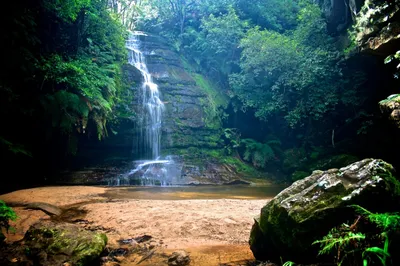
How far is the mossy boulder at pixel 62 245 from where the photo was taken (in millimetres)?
3131

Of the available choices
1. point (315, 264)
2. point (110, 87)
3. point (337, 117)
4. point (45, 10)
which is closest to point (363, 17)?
point (337, 117)

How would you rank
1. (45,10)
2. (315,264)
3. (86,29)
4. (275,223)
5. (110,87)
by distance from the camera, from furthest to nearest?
(86,29) < (110,87) < (45,10) < (275,223) < (315,264)

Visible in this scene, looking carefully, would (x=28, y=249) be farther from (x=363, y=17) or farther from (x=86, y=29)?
(x=86, y=29)

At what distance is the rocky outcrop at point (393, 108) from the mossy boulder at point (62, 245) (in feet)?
20.6

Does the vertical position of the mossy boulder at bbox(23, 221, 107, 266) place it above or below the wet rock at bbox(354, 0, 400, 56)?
below

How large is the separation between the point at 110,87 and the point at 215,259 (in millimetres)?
10395

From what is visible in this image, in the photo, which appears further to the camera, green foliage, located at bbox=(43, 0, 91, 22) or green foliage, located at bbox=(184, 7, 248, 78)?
green foliage, located at bbox=(184, 7, 248, 78)

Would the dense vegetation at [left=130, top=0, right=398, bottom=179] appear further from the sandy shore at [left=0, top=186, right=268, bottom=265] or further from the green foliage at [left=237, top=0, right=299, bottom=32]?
the sandy shore at [left=0, top=186, right=268, bottom=265]

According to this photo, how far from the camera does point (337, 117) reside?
15516 mm

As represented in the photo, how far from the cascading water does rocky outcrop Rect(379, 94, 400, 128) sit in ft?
31.1

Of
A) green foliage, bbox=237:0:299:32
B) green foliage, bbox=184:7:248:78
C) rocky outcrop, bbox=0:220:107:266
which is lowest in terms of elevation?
rocky outcrop, bbox=0:220:107:266

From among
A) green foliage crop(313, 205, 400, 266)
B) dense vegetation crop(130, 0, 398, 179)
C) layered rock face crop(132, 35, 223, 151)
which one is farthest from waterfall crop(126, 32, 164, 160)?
green foliage crop(313, 205, 400, 266)

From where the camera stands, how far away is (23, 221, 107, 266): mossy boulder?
3.13 metres

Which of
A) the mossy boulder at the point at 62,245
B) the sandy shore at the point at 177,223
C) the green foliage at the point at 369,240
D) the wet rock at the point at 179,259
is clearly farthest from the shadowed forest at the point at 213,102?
the wet rock at the point at 179,259
